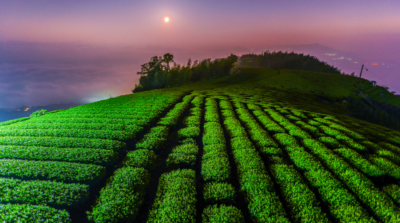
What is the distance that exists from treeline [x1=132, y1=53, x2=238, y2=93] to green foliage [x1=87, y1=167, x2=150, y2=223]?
92.4 m

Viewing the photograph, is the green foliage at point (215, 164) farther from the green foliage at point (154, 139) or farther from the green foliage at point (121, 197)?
the green foliage at point (154, 139)

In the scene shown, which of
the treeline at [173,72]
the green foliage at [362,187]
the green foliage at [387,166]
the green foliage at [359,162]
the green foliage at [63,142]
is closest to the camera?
the green foliage at [362,187]

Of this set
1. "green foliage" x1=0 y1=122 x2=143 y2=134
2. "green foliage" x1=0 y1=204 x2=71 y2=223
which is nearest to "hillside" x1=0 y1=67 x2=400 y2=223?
"green foliage" x1=0 y1=204 x2=71 y2=223

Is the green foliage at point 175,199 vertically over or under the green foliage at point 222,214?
over

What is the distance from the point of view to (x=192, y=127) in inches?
675

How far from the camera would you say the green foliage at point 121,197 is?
704 cm

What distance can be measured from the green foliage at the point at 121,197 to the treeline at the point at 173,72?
92407mm

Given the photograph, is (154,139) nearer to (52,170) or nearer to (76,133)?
(52,170)

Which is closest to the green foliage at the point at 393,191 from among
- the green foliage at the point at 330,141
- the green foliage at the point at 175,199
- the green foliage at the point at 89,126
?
the green foliage at the point at 330,141

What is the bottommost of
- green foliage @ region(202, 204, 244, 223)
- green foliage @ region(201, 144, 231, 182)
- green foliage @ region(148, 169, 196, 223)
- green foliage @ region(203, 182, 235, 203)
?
green foliage @ region(201, 144, 231, 182)

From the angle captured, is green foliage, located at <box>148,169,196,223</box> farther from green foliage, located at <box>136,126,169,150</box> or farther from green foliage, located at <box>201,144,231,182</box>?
green foliage, located at <box>136,126,169,150</box>

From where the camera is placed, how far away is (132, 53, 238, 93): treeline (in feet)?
337

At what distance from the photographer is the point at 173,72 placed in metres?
106

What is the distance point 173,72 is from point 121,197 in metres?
102
